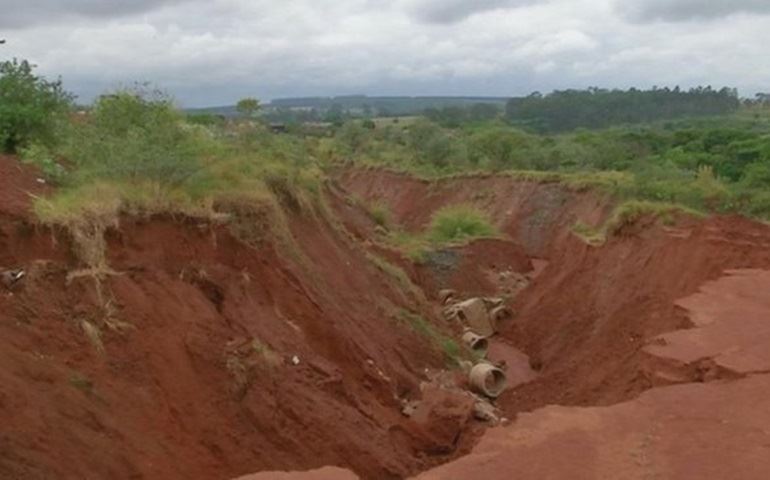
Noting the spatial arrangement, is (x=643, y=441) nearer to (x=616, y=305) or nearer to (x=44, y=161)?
(x=44, y=161)

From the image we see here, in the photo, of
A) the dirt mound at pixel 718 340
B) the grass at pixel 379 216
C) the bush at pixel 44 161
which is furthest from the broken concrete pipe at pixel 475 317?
the bush at pixel 44 161

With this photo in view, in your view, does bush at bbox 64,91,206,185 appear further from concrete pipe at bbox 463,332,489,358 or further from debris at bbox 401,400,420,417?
concrete pipe at bbox 463,332,489,358

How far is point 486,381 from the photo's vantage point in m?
18.5

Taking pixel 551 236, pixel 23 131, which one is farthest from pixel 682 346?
pixel 551 236

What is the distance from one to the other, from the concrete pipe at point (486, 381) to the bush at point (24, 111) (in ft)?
31.1

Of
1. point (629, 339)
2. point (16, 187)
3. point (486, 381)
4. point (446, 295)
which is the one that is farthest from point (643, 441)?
point (446, 295)

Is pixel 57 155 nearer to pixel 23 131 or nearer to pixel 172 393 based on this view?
pixel 23 131

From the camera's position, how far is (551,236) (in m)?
42.9

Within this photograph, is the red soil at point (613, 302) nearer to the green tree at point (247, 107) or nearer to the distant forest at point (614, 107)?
the green tree at point (247, 107)

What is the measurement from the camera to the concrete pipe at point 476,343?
22.8m

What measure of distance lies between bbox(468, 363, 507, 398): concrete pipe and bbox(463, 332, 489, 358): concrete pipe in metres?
3.47

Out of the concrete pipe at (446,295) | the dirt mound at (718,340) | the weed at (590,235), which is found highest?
the dirt mound at (718,340)

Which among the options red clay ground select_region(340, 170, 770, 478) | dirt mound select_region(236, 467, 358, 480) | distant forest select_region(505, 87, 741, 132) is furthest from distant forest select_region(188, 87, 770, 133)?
dirt mound select_region(236, 467, 358, 480)

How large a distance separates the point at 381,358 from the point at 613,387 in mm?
3899
